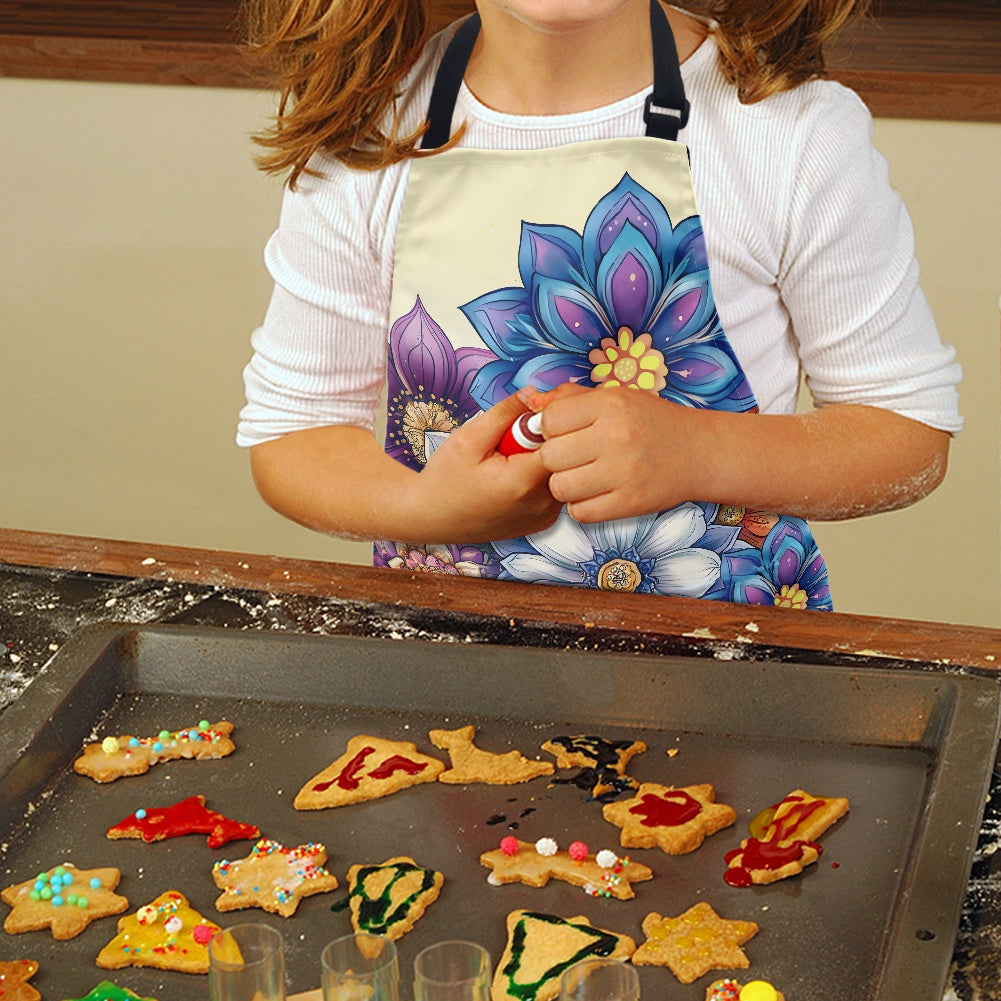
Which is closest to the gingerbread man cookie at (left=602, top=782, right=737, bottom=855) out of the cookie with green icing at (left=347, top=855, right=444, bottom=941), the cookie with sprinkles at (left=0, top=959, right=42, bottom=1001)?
the cookie with green icing at (left=347, top=855, right=444, bottom=941)

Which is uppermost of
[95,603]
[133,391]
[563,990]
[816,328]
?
[816,328]

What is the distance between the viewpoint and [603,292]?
108cm

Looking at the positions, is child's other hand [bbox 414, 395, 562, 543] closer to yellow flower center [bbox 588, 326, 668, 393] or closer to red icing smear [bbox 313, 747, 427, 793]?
yellow flower center [bbox 588, 326, 668, 393]

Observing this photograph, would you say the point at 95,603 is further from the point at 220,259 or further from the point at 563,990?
the point at 220,259

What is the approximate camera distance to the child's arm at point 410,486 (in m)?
1.05

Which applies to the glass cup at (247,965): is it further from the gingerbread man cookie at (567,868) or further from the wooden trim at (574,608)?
the wooden trim at (574,608)

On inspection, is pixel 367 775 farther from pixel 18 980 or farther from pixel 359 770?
pixel 18 980

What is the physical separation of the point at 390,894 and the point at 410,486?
404 mm

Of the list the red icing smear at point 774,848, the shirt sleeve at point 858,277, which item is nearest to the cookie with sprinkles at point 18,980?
the red icing smear at point 774,848

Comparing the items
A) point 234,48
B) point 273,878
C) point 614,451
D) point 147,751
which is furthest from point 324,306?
point 234,48

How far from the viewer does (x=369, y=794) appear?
86 centimetres

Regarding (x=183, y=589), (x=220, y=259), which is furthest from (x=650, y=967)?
(x=220, y=259)

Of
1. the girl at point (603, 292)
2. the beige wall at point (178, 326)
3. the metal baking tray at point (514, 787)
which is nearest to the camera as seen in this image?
the metal baking tray at point (514, 787)

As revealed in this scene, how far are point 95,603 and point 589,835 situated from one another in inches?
17.3
